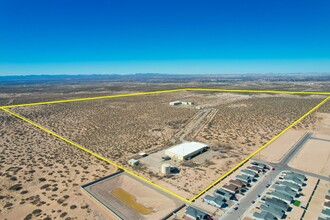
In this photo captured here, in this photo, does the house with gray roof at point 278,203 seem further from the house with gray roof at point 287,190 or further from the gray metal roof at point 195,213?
the gray metal roof at point 195,213

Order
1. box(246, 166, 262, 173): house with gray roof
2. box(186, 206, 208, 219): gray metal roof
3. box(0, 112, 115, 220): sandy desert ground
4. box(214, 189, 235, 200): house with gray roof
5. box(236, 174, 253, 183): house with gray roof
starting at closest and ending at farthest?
box(186, 206, 208, 219): gray metal roof, box(0, 112, 115, 220): sandy desert ground, box(214, 189, 235, 200): house with gray roof, box(236, 174, 253, 183): house with gray roof, box(246, 166, 262, 173): house with gray roof

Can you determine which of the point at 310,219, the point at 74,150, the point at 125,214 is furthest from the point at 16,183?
the point at 310,219

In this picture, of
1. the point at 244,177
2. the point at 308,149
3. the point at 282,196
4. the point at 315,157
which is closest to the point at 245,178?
the point at 244,177

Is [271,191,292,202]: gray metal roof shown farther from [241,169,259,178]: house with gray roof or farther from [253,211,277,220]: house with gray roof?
[241,169,259,178]: house with gray roof

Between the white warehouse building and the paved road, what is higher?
the white warehouse building

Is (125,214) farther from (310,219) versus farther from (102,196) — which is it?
(310,219)

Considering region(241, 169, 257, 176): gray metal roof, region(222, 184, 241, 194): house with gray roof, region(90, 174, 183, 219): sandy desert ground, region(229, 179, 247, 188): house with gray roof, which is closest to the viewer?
region(90, 174, 183, 219): sandy desert ground

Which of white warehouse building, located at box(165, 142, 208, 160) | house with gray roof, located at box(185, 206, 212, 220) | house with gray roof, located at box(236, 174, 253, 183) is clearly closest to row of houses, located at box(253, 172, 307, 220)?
house with gray roof, located at box(236, 174, 253, 183)

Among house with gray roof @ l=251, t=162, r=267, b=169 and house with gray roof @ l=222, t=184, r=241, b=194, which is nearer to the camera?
house with gray roof @ l=222, t=184, r=241, b=194
